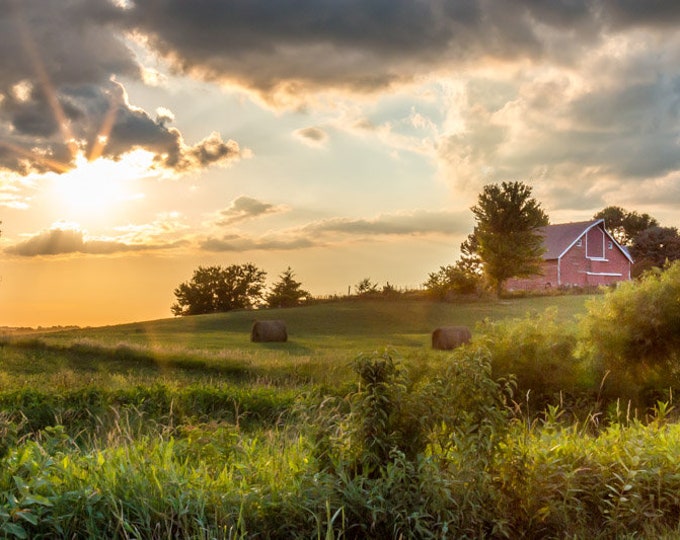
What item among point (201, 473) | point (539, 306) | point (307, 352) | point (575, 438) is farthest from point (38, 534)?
point (539, 306)

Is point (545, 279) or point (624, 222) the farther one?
point (624, 222)

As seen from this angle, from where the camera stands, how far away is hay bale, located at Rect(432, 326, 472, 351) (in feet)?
81.9

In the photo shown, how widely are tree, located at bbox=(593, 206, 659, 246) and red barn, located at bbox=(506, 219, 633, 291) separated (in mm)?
19094

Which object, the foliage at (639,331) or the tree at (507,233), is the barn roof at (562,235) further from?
the foliage at (639,331)

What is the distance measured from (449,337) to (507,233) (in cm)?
2093

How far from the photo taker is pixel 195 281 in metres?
51.9

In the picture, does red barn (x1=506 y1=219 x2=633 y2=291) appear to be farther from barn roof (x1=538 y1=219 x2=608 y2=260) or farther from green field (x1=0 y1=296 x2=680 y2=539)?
green field (x1=0 y1=296 x2=680 y2=539)

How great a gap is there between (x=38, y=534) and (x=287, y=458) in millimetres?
2415

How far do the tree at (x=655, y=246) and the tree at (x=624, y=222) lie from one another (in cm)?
1017

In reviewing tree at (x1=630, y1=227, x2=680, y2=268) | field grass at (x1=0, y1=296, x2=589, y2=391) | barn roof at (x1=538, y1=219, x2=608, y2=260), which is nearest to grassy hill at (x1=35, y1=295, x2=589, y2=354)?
field grass at (x1=0, y1=296, x2=589, y2=391)

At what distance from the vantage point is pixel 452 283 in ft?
149

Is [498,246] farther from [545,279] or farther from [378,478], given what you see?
[378,478]

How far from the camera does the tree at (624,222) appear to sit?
7562 cm

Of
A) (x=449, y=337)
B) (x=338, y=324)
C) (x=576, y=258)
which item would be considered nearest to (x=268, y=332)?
(x=338, y=324)
